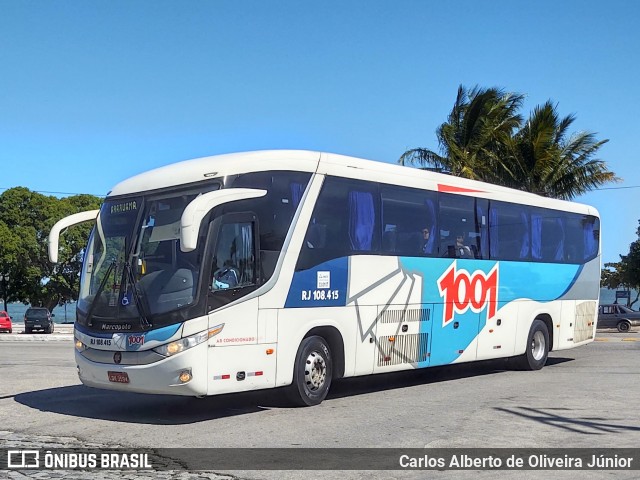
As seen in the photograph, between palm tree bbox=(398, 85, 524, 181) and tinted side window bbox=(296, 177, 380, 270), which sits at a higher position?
palm tree bbox=(398, 85, 524, 181)

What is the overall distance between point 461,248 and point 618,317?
27.3 meters

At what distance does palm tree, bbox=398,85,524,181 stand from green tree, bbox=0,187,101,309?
31.7m

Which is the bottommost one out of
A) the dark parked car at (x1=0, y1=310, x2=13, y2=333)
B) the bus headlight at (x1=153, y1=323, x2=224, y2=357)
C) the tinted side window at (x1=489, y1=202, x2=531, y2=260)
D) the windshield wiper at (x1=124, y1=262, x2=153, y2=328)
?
the dark parked car at (x1=0, y1=310, x2=13, y2=333)

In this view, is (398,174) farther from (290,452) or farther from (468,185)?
(290,452)

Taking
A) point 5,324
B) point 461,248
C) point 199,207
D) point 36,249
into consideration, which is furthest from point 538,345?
point 36,249

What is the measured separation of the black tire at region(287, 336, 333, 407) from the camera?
11.0 meters

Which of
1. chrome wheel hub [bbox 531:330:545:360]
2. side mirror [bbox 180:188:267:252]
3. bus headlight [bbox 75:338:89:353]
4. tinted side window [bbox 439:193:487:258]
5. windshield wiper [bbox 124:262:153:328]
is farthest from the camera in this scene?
chrome wheel hub [bbox 531:330:545:360]

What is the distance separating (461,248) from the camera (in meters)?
14.5

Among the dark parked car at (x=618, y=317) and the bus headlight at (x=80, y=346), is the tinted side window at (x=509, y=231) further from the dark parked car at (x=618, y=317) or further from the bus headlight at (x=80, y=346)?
the dark parked car at (x=618, y=317)

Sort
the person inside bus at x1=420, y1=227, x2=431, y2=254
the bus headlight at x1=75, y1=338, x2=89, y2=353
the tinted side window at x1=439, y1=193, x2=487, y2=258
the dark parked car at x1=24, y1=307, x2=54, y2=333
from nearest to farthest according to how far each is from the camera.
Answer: the bus headlight at x1=75, y1=338, x2=89, y2=353 → the person inside bus at x1=420, y1=227, x2=431, y2=254 → the tinted side window at x1=439, y1=193, x2=487, y2=258 → the dark parked car at x1=24, y1=307, x2=54, y2=333

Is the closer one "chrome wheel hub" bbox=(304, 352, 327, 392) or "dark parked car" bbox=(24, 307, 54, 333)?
"chrome wheel hub" bbox=(304, 352, 327, 392)

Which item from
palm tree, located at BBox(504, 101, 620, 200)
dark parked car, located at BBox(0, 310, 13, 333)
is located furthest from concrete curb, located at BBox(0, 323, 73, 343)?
palm tree, located at BBox(504, 101, 620, 200)

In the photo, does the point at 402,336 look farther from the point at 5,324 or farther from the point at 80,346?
the point at 5,324

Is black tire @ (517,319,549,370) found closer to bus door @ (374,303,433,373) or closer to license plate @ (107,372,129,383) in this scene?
bus door @ (374,303,433,373)
